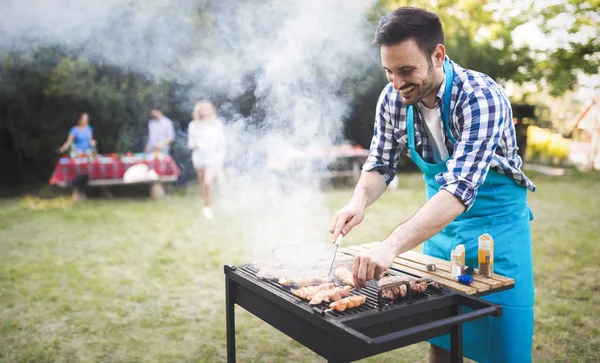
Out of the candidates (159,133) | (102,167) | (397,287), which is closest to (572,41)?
(397,287)

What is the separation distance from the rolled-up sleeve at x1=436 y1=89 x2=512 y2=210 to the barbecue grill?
455 millimetres

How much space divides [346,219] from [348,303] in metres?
0.56

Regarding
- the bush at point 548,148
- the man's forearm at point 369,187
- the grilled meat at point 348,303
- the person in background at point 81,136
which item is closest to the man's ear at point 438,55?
the man's forearm at point 369,187

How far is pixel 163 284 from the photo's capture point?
5246 mm

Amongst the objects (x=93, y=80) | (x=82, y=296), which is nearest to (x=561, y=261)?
(x=82, y=296)

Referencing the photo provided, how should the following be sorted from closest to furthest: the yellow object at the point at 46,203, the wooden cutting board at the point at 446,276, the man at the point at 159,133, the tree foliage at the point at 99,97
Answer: the wooden cutting board at the point at 446,276
the yellow object at the point at 46,203
the man at the point at 159,133
the tree foliage at the point at 99,97

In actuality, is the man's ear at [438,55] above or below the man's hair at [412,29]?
below

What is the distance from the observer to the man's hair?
6.86 feet

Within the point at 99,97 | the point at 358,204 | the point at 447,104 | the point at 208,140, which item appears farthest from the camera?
the point at 99,97

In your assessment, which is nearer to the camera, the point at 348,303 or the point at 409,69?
the point at 348,303

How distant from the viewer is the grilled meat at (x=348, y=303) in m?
1.99

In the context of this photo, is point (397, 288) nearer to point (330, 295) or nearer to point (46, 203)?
point (330, 295)

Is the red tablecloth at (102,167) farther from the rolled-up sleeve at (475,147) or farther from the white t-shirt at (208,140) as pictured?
the rolled-up sleeve at (475,147)

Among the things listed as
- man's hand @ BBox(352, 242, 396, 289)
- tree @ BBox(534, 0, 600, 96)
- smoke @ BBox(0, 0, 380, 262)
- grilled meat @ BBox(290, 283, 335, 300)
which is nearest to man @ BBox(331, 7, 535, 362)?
man's hand @ BBox(352, 242, 396, 289)
